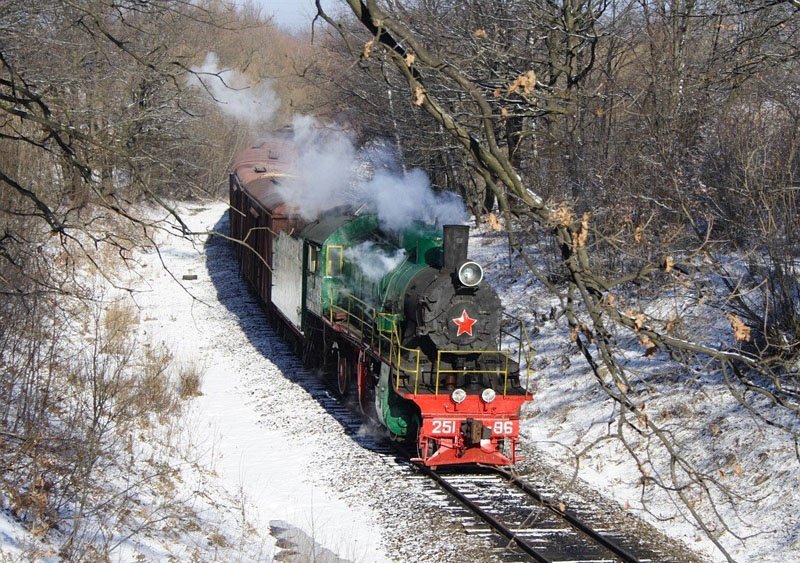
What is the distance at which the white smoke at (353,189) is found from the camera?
13.2 metres

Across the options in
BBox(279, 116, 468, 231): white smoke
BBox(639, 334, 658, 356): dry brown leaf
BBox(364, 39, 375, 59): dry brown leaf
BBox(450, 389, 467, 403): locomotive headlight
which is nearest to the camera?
BBox(639, 334, 658, 356): dry brown leaf

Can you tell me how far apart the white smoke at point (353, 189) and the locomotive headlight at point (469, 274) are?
1647mm

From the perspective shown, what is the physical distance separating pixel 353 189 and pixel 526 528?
1086cm

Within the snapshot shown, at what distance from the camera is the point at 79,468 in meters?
8.64

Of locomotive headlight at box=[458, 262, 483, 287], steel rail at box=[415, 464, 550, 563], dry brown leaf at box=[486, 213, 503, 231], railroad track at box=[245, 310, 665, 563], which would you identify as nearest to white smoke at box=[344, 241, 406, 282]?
locomotive headlight at box=[458, 262, 483, 287]

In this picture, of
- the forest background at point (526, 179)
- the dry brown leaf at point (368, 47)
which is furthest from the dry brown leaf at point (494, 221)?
the dry brown leaf at point (368, 47)

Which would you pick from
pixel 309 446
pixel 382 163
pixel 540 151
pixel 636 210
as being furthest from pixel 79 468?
pixel 382 163

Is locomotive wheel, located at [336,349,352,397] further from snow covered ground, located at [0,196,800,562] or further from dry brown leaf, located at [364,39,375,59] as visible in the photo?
dry brown leaf, located at [364,39,375,59]

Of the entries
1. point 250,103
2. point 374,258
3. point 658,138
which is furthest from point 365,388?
point 250,103

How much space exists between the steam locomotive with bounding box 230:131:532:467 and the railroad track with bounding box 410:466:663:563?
616mm

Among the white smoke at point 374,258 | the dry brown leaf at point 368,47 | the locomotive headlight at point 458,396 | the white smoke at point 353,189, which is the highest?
the white smoke at point 353,189

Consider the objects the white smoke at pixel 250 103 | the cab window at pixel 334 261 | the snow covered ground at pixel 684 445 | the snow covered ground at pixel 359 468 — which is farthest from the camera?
the white smoke at pixel 250 103

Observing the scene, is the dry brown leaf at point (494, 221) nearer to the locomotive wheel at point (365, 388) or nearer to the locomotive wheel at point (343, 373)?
the locomotive wheel at point (365, 388)

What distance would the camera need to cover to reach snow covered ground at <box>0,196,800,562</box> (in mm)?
9203
